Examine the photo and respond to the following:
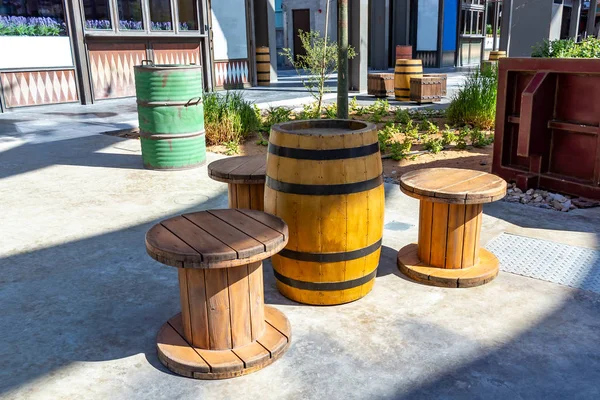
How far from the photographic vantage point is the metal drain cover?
3346mm

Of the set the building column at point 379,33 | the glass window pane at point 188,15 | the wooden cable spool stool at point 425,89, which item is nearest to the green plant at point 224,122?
the wooden cable spool stool at point 425,89

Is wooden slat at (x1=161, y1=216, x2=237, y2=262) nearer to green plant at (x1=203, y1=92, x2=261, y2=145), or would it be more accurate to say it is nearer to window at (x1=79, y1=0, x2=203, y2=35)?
green plant at (x1=203, y1=92, x2=261, y2=145)

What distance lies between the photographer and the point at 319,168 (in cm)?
282

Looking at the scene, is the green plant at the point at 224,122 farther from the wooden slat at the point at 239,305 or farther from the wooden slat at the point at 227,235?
the wooden slat at the point at 239,305

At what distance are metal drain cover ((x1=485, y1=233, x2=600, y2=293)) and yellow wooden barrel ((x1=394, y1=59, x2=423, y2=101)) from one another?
9249 millimetres

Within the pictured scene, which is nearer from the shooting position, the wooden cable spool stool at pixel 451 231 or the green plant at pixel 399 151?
the wooden cable spool stool at pixel 451 231

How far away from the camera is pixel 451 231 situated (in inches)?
134

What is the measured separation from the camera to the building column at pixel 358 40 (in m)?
13.7

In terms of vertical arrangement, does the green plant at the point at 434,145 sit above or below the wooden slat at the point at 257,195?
below

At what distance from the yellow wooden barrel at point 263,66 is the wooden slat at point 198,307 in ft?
50.0

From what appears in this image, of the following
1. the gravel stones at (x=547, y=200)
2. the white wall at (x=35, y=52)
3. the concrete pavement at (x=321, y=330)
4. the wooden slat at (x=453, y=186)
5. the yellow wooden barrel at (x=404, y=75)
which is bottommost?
the concrete pavement at (x=321, y=330)

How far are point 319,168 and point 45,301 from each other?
72.2 inches

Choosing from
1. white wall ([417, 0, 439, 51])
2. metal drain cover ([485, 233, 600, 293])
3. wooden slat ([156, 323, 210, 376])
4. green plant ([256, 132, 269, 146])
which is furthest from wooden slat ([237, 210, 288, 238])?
white wall ([417, 0, 439, 51])

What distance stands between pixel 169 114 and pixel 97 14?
7.88 metres
